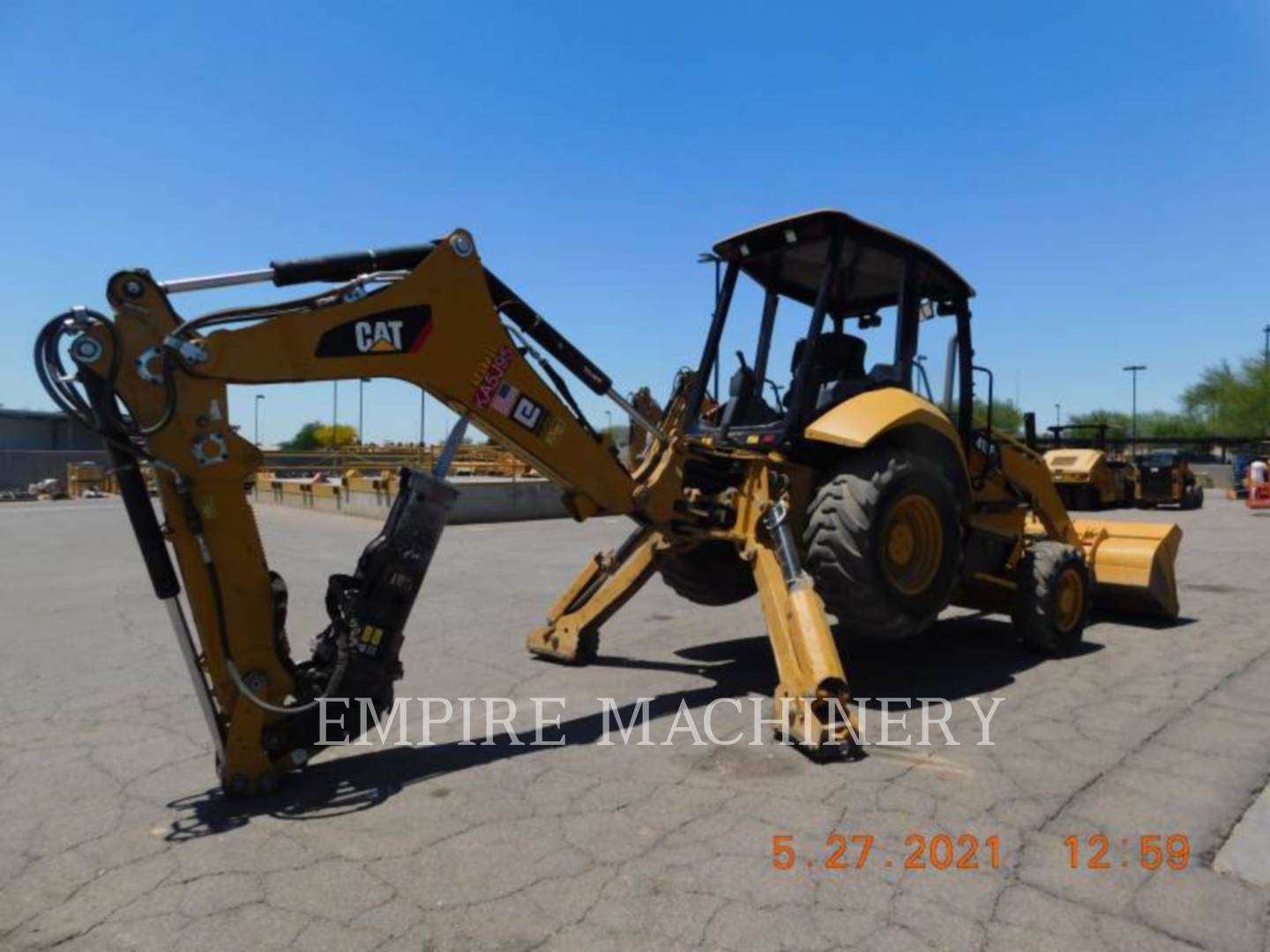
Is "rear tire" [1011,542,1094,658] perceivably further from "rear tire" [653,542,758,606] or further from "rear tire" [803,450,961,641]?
"rear tire" [653,542,758,606]

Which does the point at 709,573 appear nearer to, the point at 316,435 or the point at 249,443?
the point at 249,443

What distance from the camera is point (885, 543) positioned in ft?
17.8

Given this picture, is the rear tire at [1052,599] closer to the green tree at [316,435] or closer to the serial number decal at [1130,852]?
the serial number decal at [1130,852]

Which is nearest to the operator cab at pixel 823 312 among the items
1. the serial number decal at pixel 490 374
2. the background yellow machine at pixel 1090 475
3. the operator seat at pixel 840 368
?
the operator seat at pixel 840 368

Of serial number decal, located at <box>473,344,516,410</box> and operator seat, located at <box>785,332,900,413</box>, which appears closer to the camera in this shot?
serial number decal, located at <box>473,344,516,410</box>

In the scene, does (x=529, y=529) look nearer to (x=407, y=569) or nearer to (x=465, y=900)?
(x=407, y=569)

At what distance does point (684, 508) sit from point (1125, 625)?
4626mm

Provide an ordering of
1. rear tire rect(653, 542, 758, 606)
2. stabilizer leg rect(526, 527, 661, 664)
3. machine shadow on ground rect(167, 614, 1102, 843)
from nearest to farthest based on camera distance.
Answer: machine shadow on ground rect(167, 614, 1102, 843) < stabilizer leg rect(526, 527, 661, 664) < rear tire rect(653, 542, 758, 606)

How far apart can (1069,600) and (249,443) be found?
229 inches

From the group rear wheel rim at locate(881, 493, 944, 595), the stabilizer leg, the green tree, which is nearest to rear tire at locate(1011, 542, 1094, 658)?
rear wheel rim at locate(881, 493, 944, 595)

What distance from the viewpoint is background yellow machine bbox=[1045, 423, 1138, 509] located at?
72.4 ft

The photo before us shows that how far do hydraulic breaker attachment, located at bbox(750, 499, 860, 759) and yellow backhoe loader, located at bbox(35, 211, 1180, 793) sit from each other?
0.05 feet

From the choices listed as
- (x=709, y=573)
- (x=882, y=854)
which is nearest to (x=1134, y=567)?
(x=709, y=573)

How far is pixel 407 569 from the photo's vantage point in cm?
421
